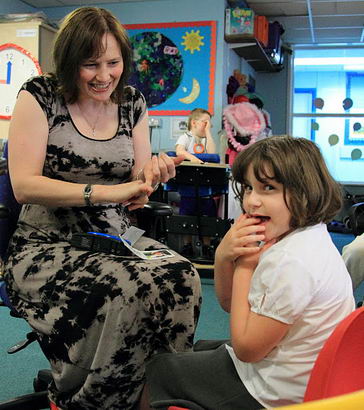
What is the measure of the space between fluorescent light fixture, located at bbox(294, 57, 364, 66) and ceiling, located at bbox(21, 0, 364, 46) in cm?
47

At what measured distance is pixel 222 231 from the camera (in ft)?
12.5

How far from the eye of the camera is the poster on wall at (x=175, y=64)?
5367 mm

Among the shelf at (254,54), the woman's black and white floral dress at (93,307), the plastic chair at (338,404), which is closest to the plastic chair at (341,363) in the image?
the plastic chair at (338,404)

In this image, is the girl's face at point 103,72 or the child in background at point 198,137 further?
the child in background at point 198,137

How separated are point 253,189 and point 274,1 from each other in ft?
18.7

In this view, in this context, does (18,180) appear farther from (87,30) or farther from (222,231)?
(222,231)

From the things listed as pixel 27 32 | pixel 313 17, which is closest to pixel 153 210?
pixel 27 32

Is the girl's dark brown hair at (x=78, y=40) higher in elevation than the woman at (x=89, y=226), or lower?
higher

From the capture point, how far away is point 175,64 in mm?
5457

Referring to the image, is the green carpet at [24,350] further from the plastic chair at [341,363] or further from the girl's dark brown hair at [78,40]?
the plastic chair at [341,363]

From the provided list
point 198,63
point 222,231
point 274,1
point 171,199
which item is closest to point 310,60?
point 274,1

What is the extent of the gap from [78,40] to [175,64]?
163 inches

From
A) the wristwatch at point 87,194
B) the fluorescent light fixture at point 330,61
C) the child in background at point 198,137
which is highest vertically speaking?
the fluorescent light fixture at point 330,61

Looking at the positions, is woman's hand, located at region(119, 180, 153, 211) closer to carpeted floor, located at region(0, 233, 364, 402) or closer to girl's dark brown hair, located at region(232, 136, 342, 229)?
girl's dark brown hair, located at region(232, 136, 342, 229)
